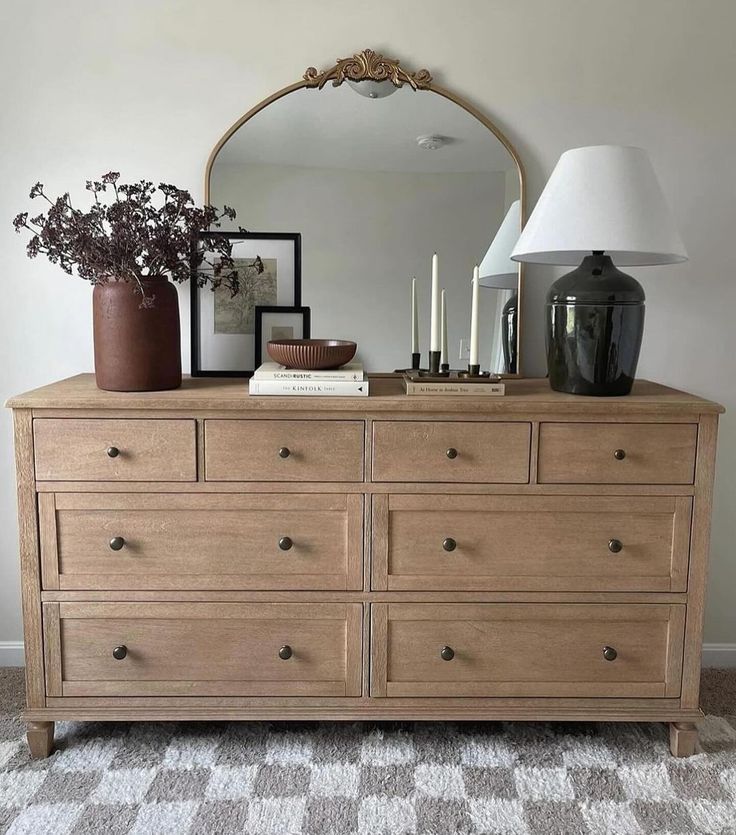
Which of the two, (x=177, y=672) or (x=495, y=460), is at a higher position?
(x=495, y=460)

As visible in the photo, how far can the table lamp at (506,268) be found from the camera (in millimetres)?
2195

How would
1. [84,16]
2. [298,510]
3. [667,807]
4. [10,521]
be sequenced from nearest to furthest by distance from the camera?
[667,807], [298,510], [84,16], [10,521]

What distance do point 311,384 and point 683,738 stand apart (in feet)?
4.22

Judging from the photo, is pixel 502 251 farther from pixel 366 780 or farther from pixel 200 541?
pixel 366 780

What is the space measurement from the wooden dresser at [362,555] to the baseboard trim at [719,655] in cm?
57

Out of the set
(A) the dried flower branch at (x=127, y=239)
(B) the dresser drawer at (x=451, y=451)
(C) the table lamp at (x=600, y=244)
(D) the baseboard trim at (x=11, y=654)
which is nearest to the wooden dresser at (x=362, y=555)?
(B) the dresser drawer at (x=451, y=451)

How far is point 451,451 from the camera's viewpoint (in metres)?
1.80

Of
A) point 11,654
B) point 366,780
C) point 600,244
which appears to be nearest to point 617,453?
point 600,244

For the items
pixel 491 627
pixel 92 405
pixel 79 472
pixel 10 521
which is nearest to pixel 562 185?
pixel 491 627

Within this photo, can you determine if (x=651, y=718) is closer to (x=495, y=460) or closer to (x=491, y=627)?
(x=491, y=627)

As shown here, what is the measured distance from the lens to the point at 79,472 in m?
1.80

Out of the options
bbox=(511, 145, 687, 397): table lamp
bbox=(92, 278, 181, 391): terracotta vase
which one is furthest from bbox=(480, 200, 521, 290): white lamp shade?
bbox=(92, 278, 181, 391): terracotta vase

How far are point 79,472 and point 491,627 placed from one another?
1.06m

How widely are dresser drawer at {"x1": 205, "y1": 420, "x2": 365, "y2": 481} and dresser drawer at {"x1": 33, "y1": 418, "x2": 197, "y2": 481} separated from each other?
60mm
